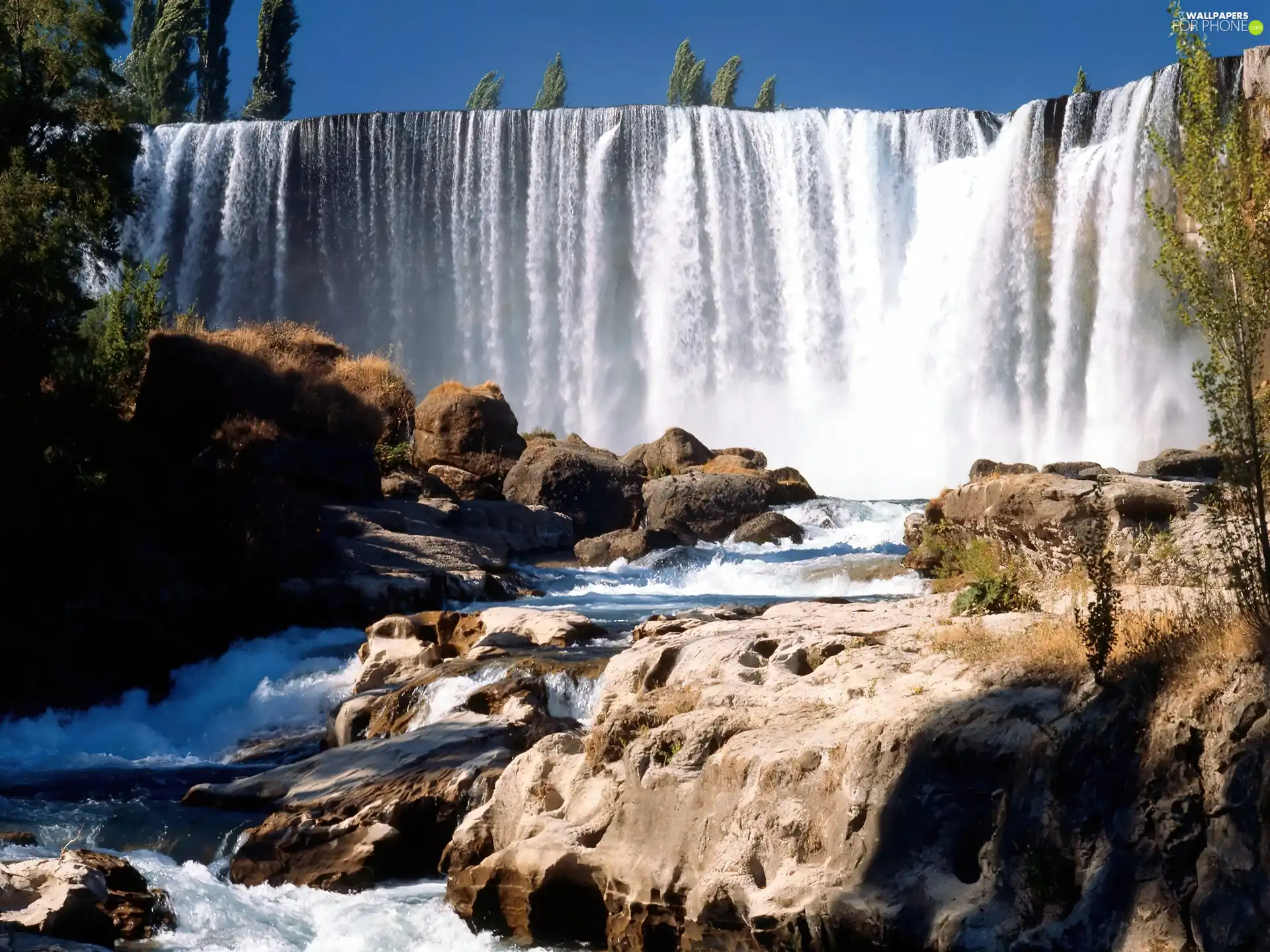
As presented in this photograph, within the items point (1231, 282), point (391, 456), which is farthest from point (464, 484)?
point (1231, 282)

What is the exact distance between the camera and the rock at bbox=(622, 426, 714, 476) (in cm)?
3022

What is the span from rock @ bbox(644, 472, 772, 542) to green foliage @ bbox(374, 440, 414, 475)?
16.1 ft

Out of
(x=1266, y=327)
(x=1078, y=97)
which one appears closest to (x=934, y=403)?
(x=1078, y=97)

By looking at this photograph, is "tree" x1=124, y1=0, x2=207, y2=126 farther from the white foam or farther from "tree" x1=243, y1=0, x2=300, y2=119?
the white foam

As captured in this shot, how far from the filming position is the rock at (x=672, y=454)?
99.1 feet

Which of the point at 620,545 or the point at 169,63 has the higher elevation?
the point at 169,63

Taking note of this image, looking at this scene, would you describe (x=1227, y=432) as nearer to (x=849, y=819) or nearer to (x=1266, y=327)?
(x=1266, y=327)

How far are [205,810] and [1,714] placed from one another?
5.01 m

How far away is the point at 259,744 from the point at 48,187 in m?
9.22

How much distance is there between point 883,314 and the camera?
1581 inches

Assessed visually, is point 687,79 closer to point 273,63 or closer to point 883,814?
point 273,63

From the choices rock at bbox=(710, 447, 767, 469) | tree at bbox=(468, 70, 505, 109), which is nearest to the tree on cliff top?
tree at bbox=(468, 70, 505, 109)

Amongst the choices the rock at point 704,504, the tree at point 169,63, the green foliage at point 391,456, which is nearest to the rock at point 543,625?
the rock at point 704,504

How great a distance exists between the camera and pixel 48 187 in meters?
17.7
